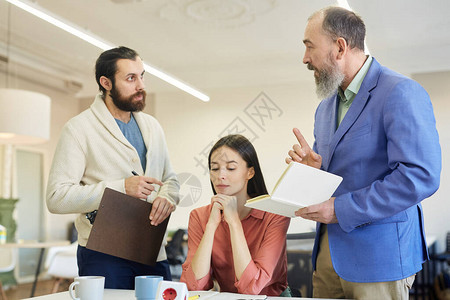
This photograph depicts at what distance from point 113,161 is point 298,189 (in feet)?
2.79

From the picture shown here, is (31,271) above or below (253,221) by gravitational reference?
below

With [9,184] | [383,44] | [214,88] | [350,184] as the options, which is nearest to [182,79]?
[214,88]

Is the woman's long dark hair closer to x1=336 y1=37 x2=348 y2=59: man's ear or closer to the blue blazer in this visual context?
the blue blazer

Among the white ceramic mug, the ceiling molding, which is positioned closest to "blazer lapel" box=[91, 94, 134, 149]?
the white ceramic mug

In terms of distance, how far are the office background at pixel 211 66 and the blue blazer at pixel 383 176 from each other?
730 mm

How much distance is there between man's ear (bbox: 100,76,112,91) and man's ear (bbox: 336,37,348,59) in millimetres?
963

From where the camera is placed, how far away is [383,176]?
1446mm

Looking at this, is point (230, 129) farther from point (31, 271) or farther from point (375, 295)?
point (31, 271)

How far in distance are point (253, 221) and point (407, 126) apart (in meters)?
0.69

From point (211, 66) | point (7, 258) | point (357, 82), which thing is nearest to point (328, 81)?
point (357, 82)

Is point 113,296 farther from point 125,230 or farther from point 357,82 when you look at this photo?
point 357,82

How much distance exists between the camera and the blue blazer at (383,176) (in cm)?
134

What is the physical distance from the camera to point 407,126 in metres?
1.34

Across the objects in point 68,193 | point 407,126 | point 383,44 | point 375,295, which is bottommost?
point 375,295
